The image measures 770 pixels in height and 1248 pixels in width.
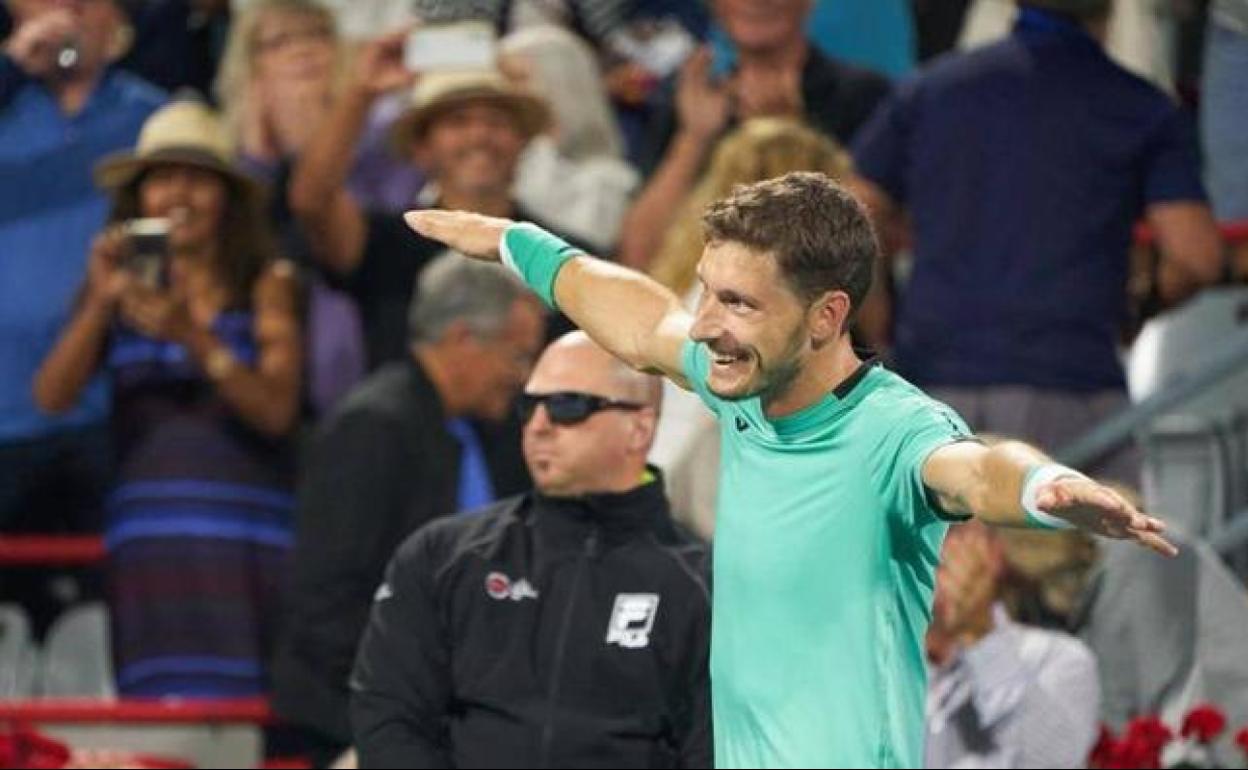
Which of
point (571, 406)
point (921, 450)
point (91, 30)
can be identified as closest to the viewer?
point (921, 450)

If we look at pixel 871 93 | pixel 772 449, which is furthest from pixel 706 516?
pixel 772 449

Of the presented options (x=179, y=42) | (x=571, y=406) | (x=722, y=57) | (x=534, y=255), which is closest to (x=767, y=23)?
(x=722, y=57)

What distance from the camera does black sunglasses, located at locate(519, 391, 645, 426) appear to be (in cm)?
797

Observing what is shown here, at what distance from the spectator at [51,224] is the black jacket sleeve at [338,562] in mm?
1463

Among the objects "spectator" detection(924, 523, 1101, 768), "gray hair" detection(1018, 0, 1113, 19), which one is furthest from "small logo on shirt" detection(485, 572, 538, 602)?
"gray hair" detection(1018, 0, 1113, 19)

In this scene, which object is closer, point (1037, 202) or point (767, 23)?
point (1037, 202)

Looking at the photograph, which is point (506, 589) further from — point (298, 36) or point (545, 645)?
point (298, 36)

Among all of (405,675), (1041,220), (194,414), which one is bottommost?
(405,675)

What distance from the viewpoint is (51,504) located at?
1060 cm

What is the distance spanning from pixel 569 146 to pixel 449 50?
0.70m

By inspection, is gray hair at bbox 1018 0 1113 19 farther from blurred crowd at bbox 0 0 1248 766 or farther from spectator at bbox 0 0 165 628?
spectator at bbox 0 0 165 628

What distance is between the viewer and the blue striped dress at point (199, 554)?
9.83m

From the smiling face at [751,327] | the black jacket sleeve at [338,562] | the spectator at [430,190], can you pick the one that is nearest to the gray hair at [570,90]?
the spectator at [430,190]

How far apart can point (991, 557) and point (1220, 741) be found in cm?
76
